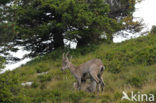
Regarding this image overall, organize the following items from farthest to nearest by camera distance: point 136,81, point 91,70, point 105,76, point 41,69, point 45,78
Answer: point 41,69
point 45,78
point 105,76
point 136,81
point 91,70

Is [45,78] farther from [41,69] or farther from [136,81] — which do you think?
[136,81]

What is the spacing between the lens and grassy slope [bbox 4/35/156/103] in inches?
377

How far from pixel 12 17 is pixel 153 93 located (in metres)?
7.59

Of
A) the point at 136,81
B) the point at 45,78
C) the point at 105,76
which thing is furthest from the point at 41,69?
the point at 136,81

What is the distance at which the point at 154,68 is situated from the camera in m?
12.0

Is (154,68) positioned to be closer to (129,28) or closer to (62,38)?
(62,38)

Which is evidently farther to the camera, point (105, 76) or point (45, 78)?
point (45, 78)

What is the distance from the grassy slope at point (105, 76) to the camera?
9586 mm

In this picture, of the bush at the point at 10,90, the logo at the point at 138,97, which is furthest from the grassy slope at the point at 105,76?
the bush at the point at 10,90

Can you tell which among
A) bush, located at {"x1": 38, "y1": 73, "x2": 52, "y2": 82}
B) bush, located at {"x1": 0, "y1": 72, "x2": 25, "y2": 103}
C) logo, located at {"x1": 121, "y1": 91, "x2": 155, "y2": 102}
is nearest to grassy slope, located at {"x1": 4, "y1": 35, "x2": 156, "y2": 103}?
bush, located at {"x1": 38, "y1": 73, "x2": 52, "y2": 82}

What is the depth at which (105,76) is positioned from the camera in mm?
12742

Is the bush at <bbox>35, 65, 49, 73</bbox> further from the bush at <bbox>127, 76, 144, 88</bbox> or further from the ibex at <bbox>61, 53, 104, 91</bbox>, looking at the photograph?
the bush at <bbox>127, 76, 144, 88</bbox>

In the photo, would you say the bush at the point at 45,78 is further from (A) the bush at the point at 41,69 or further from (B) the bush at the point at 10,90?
(B) the bush at the point at 10,90

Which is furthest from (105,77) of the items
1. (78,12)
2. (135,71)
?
(78,12)
